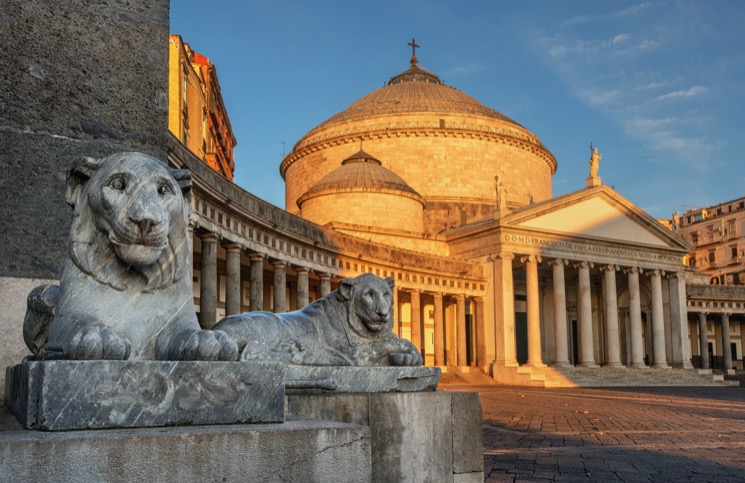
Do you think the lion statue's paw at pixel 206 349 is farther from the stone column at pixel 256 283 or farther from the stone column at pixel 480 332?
the stone column at pixel 480 332

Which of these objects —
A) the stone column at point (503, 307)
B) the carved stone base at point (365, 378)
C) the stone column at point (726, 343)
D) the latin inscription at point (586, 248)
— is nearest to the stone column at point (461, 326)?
the stone column at point (503, 307)

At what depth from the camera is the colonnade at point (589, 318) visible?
4269cm

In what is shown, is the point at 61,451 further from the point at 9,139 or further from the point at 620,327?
the point at 620,327

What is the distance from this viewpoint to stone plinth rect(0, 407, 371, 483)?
2559mm

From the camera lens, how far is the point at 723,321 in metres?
60.5

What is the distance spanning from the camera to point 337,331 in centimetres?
530

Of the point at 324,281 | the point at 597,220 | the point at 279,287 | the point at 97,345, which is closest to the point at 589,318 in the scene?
the point at 597,220

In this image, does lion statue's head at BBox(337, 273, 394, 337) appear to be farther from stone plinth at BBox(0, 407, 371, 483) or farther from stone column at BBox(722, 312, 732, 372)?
stone column at BBox(722, 312, 732, 372)

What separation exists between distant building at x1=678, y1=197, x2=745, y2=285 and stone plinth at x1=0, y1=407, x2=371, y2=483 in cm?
8046

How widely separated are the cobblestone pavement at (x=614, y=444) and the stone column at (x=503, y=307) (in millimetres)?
21930

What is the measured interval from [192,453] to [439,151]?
53.9 meters

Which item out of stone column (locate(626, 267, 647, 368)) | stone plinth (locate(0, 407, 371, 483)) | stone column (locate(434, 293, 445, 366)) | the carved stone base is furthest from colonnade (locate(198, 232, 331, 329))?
stone column (locate(626, 267, 647, 368))

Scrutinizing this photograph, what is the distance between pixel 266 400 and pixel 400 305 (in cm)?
4027

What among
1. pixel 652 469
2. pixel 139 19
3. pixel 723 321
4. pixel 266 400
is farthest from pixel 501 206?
pixel 266 400
